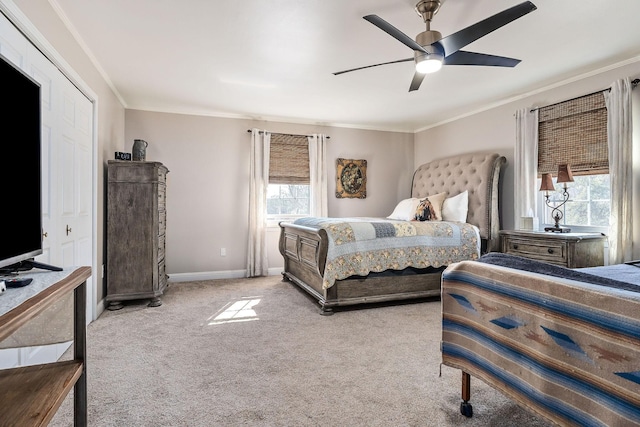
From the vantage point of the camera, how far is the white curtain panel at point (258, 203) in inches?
198

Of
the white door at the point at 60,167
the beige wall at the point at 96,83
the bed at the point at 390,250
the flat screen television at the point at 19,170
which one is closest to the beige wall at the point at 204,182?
the beige wall at the point at 96,83

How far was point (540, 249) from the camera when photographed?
330 cm

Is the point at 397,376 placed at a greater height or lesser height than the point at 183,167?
lesser

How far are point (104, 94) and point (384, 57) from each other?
2.90 metres

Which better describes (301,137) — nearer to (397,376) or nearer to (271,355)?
(271,355)

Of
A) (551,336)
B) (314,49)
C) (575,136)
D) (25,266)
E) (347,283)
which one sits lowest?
(347,283)

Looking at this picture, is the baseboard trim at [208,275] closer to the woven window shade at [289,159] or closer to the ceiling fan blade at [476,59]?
the woven window shade at [289,159]

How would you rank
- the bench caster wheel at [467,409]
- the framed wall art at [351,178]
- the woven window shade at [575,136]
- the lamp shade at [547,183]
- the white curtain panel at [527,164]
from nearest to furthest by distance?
1. the bench caster wheel at [467,409]
2. the woven window shade at [575,136]
3. the lamp shade at [547,183]
4. the white curtain panel at [527,164]
5. the framed wall art at [351,178]

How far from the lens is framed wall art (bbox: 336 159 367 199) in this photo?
5.59 metres

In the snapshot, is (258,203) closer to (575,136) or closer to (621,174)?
(575,136)

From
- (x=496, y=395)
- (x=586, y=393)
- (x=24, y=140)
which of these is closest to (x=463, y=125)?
(x=496, y=395)

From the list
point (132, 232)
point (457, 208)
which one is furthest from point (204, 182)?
point (457, 208)

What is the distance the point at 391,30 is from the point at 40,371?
241 cm

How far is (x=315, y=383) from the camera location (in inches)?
79.4
